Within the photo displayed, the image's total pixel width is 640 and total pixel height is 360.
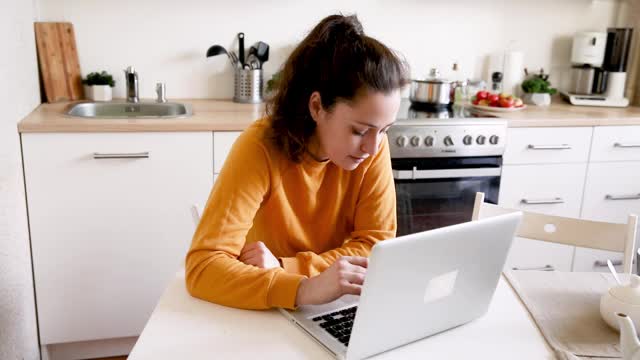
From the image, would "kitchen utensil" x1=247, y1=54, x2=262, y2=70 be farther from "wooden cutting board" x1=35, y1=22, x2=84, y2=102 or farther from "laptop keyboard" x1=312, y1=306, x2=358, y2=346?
"laptop keyboard" x1=312, y1=306, x2=358, y2=346

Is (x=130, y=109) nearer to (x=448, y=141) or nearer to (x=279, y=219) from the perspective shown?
(x=448, y=141)

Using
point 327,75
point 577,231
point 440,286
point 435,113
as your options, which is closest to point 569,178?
point 435,113

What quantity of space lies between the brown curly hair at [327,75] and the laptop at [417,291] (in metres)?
0.36

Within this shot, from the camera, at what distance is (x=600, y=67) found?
3.12 metres

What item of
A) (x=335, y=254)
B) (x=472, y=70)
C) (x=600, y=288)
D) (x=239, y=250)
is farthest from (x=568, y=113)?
(x=239, y=250)

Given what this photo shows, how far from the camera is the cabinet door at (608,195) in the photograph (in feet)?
8.87

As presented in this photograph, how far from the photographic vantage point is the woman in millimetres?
1100

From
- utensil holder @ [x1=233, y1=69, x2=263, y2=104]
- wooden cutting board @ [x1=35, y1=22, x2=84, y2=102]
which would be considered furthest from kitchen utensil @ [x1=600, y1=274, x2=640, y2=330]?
wooden cutting board @ [x1=35, y1=22, x2=84, y2=102]

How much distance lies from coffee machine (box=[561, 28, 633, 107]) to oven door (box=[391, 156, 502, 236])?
795 mm

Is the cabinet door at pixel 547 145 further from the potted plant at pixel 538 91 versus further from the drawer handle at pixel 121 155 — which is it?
the drawer handle at pixel 121 155

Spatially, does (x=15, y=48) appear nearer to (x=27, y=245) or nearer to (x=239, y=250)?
(x=27, y=245)

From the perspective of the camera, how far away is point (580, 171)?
2678 mm

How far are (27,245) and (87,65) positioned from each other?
0.89 metres

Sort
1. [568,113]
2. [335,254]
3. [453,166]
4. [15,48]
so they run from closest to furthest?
[335,254] < [15,48] < [453,166] < [568,113]
